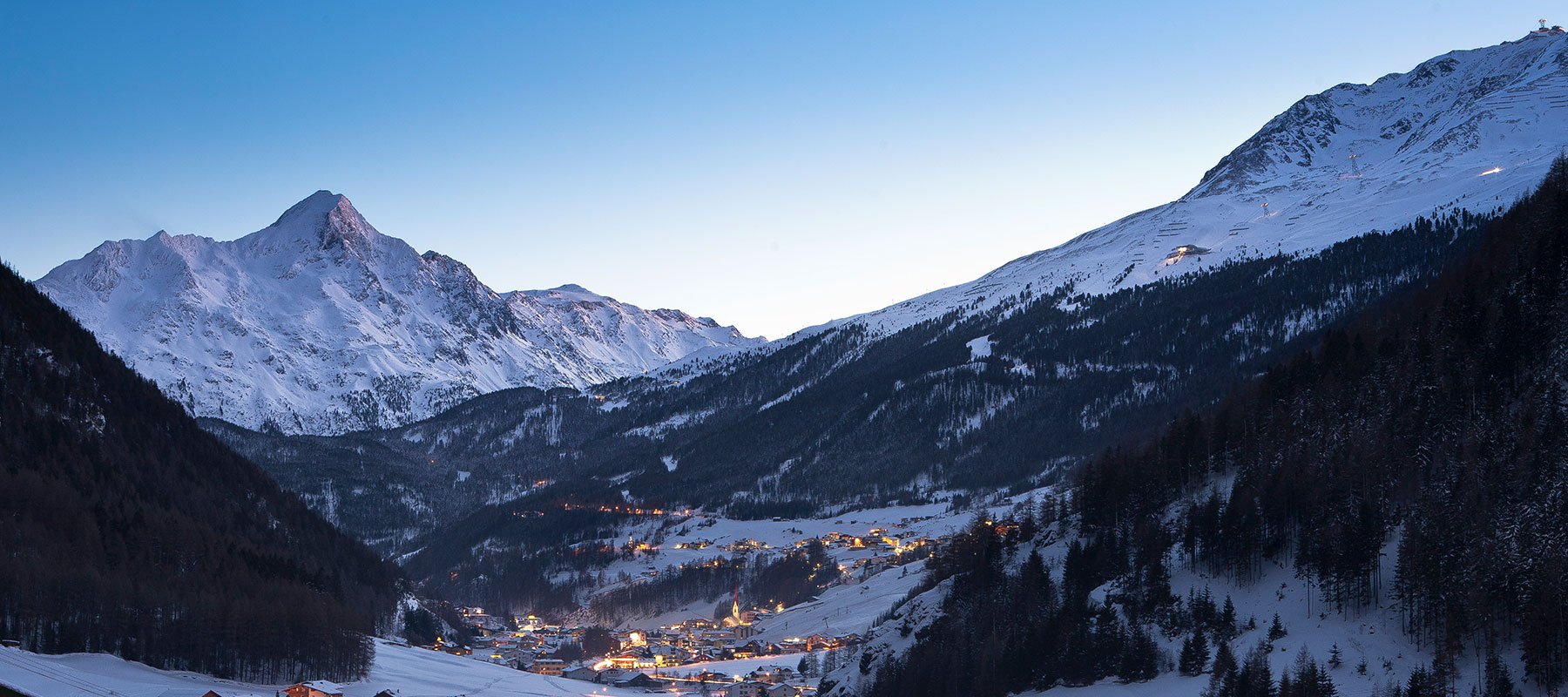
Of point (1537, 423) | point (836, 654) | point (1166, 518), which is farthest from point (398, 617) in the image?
point (1537, 423)

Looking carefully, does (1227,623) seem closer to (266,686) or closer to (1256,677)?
(1256,677)

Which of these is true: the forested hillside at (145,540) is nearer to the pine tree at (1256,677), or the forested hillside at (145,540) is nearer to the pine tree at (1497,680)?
the pine tree at (1256,677)

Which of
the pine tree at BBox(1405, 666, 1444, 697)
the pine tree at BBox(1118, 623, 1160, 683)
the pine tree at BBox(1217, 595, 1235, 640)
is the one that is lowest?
the pine tree at BBox(1118, 623, 1160, 683)

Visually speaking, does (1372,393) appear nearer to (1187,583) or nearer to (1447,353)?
(1447,353)

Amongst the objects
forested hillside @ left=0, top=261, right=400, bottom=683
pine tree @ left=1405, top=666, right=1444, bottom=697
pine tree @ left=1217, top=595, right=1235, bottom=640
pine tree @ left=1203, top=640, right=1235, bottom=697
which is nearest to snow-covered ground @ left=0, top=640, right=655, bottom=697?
forested hillside @ left=0, top=261, right=400, bottom=683

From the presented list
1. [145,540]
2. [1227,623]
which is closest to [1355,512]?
[1227,623]

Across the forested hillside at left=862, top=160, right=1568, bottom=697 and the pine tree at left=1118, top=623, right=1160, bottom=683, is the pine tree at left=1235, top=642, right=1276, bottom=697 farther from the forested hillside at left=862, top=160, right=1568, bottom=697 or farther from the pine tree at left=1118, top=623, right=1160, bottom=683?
Result: the pine tree at left=1118, top=623, right=1160, bottom=683
